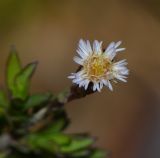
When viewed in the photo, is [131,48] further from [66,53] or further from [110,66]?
[110,66]

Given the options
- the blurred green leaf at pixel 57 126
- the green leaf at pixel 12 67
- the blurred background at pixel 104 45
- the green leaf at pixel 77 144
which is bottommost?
the green leaf at pixel 77 144

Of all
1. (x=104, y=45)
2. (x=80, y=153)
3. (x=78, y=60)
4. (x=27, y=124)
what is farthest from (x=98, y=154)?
(x=104, y=45)

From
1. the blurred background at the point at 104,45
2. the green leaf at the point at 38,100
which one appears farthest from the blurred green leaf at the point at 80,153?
the blurred background at the point at 104,45

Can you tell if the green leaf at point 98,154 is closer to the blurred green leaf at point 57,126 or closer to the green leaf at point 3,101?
the blurred green leaf at point 57,126

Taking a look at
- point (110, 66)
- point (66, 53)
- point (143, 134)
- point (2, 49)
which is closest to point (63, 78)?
point (66, 53)

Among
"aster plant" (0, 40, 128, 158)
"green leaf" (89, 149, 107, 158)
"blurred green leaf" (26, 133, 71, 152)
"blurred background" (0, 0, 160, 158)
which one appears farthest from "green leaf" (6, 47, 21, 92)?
"blurred background" (0, 0, 160, 158)

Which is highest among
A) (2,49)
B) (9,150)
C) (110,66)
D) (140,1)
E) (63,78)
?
(140,1)

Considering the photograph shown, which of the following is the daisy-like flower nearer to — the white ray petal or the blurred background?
the white ray petal

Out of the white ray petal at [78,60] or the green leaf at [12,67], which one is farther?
the green leaf at [12,67]

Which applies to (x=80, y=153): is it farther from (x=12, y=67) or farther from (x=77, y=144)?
(x=12, y=67)
